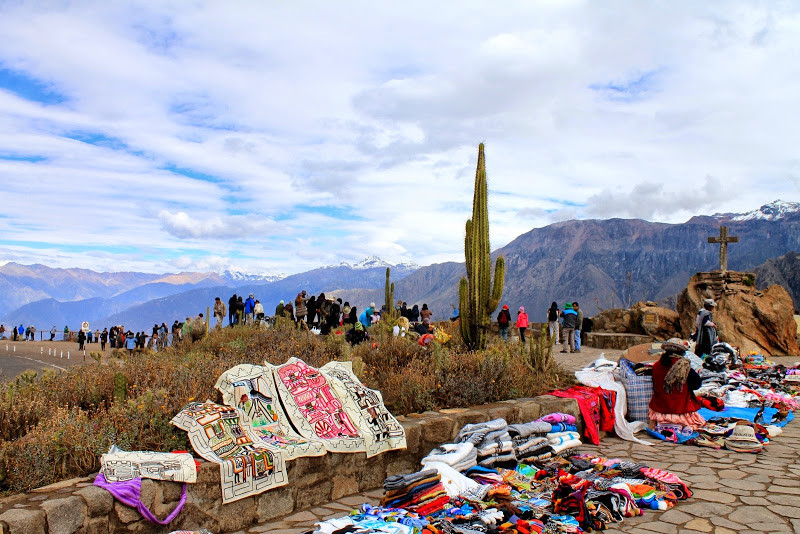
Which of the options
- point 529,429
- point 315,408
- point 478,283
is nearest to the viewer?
point 315,408

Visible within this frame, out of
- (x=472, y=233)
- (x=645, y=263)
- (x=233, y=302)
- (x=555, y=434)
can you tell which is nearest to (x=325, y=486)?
(x=555, y=434)

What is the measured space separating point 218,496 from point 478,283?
6840 millimetres

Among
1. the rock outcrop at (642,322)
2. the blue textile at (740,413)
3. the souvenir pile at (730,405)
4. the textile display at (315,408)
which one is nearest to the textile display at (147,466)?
the textile display at (315,408)

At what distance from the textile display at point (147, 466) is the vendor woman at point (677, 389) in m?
5.68

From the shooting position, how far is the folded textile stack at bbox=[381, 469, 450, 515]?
434cm

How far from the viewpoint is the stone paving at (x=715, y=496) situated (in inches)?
163

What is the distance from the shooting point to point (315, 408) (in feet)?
17.5

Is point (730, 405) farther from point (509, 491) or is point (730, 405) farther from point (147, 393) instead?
point (147, 393)

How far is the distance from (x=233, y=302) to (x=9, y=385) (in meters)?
17.8

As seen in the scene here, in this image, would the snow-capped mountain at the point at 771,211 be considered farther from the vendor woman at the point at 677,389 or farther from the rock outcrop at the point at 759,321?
the vendor woman at the point at 677,389

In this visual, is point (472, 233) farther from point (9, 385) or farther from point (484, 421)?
point (9, 385)

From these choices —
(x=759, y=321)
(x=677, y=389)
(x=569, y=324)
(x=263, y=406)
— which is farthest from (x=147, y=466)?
(x=759, y=321)

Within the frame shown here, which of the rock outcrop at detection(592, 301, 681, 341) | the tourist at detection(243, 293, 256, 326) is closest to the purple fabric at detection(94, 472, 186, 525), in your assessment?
the rock outcrop at detection(592, 301, 681, 341)

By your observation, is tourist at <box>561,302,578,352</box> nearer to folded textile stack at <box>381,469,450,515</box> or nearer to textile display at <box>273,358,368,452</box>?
textile display at <box>273,358,368,452</box>
